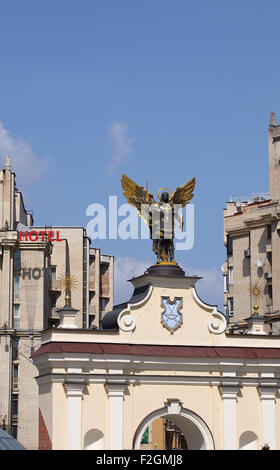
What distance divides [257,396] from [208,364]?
8.77 feet

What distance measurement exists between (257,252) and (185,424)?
35169 mm

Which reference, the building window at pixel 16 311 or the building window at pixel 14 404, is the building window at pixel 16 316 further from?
the building window at pixel 14 404

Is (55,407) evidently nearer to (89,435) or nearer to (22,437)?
(89,435)

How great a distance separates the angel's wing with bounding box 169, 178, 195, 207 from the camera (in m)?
45.8

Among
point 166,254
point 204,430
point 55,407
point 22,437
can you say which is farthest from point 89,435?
point 22,437

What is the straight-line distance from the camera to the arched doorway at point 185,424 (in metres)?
42.9

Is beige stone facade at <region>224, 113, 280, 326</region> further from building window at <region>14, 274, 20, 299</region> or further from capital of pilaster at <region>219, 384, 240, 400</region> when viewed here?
capital of pilaster at <region>219, 384, 240, 400</region>

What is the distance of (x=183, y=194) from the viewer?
151ft

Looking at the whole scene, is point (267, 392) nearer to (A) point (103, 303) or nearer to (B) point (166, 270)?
(B) point (166, 270)

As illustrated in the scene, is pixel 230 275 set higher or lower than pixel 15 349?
higher

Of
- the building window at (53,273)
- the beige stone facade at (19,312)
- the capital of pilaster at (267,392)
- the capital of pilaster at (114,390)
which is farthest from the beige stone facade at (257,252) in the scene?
the capital of pilaster at (114,390)

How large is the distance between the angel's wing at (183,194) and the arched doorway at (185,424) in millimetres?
8666

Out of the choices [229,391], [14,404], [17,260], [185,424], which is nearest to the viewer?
[229,391]

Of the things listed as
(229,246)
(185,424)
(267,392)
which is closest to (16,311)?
(229,246)
